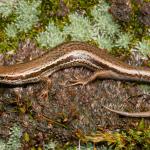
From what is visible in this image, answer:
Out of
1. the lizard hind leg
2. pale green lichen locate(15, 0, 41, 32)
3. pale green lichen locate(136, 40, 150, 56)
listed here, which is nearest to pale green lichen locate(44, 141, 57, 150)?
the lizard hind leg

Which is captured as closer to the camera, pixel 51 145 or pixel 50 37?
pixel 51 145

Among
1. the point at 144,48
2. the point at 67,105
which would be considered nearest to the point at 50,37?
the point at 67,105

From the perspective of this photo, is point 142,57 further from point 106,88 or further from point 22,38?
point 22,38

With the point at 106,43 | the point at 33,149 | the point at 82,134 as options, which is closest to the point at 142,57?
the point at 106,43

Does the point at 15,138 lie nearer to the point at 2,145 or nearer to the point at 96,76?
the point at 2,145

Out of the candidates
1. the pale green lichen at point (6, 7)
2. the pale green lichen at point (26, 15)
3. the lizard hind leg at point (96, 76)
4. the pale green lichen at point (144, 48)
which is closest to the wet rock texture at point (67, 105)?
the lizard hind leg at point (96, 76)

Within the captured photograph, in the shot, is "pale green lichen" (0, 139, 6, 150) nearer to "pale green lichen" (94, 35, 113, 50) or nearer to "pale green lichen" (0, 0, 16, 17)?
"pale green lichen" (0, 0, 16, 17)
